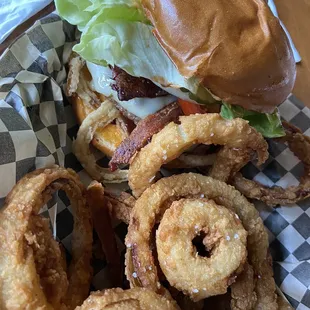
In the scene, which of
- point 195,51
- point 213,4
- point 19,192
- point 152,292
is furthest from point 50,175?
point 213,4

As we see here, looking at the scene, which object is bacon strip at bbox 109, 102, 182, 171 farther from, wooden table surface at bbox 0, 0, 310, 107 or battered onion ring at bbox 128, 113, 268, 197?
wooden table surface at bbox 0, 0, 310, 107

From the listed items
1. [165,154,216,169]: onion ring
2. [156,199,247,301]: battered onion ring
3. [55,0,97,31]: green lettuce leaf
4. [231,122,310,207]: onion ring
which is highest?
[55,0,97,31]: green lettuce leaf

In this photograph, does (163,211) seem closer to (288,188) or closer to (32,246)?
(32,246)

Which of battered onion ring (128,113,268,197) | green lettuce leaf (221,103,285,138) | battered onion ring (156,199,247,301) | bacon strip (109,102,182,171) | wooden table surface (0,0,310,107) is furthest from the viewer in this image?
wooden table surface (0,0,310,107)

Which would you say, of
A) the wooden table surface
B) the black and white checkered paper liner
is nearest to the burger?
the black and white checkered paper liner

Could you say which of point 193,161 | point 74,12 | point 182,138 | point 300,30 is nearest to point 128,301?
point 182,138
